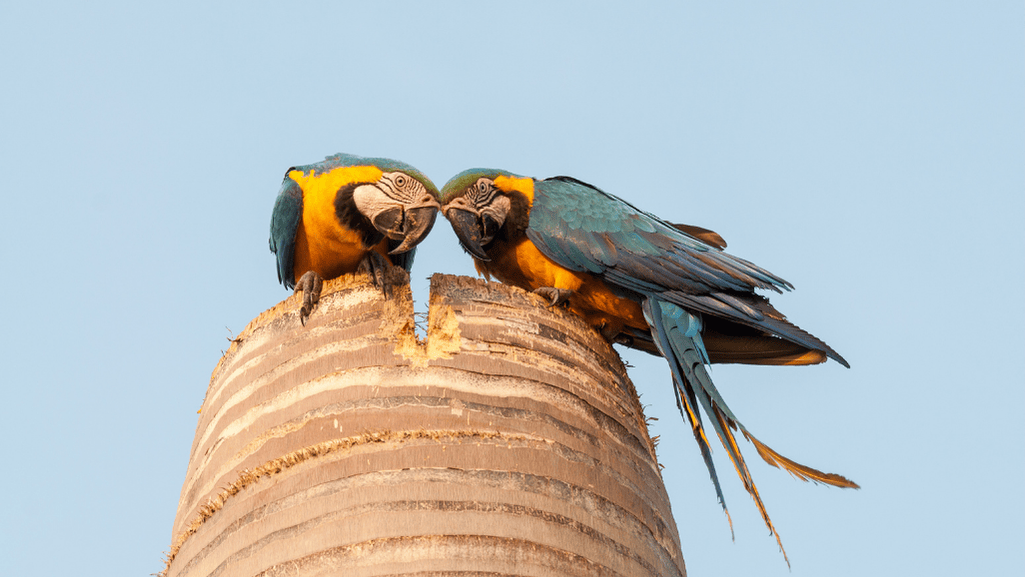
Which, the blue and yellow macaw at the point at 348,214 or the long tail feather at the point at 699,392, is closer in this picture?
the long tail feather at the point at 699,392

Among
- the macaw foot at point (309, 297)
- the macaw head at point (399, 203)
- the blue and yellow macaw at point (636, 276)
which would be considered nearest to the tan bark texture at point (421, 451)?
the macaw foot at point (309, 297)

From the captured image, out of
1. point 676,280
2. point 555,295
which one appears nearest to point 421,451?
point 555,295

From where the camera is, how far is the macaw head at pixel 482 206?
5672mm

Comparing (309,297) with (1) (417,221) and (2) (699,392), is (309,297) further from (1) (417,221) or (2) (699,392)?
(2) (699,392)

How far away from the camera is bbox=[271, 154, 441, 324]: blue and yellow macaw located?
17.2 feet

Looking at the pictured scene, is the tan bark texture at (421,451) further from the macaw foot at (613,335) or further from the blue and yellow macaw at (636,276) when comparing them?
the macaw foot at (613,335)

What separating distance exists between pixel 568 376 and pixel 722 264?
1.71 m

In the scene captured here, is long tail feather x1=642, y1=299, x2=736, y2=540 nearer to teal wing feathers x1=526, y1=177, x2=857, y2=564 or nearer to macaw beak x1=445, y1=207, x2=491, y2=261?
teal wing feathers x1=526, y1=177, x2=857, y2=564

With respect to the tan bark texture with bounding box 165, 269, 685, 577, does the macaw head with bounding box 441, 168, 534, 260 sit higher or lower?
higher

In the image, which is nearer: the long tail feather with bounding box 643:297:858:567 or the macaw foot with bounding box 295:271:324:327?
the macaw foot with bounding box 295:271:324:327

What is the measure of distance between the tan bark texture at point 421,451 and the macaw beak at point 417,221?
97 cm

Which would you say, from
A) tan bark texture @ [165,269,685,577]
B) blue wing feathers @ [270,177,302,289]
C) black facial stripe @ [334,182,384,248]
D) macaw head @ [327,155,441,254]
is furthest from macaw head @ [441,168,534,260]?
tan bark texture @ [165,269,685,577]

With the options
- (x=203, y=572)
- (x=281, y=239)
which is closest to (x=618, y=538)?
(x=203, y=572)

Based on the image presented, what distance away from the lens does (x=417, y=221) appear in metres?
5.22
